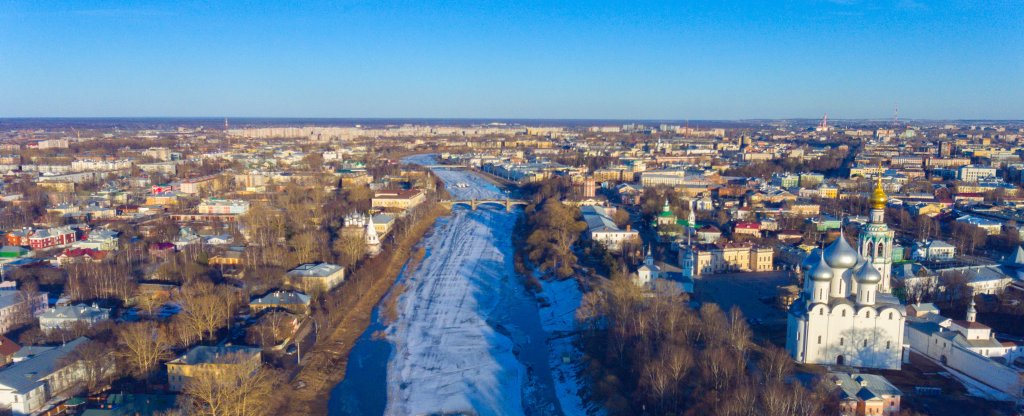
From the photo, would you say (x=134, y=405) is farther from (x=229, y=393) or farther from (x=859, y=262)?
(x=859, y=262)

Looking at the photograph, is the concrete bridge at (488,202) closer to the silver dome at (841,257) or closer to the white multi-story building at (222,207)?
the white multi-story building at (222,207)

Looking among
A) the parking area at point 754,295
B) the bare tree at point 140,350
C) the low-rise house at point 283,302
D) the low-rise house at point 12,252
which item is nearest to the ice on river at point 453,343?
the low-rise house at point 283,302

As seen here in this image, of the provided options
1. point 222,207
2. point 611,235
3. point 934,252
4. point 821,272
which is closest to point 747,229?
point 611,235

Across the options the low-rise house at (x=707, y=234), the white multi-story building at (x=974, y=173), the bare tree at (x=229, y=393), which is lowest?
the bare tree at (x=229, y=393)

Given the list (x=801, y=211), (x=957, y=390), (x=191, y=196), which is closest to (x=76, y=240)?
(x=191, y=196)

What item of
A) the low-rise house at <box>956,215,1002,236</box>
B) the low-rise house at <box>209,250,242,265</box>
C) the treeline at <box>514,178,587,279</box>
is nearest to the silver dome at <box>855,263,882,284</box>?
the treeline at <box>514,178,587,279</box>

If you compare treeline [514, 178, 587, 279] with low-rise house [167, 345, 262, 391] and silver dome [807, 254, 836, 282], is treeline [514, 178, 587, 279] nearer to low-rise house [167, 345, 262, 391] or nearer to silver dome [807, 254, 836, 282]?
silver dome [807, 254, 836, 282]

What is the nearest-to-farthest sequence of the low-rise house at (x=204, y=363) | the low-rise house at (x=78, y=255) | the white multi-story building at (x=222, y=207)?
1. the low-rise house at (x=204, y=363)
2. the low-rise house at (x=78, y=255)
3. the white multi-story building at (x=222, y=207)

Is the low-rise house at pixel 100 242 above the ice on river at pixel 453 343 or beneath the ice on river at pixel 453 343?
above
